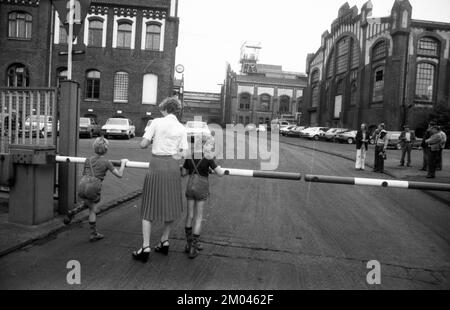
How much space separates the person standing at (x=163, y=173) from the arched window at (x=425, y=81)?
122ft

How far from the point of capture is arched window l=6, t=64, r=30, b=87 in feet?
109

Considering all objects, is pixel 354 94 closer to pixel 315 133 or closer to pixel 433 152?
pixel 315 133

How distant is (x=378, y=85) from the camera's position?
38.8 metres

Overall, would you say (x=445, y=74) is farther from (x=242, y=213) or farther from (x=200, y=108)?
(x=200, y=108)

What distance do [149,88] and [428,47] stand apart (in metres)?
26.1

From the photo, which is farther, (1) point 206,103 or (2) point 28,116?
(1) point 206,103

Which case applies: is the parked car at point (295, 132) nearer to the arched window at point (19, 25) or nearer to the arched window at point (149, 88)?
the arched window at point (149, 88)

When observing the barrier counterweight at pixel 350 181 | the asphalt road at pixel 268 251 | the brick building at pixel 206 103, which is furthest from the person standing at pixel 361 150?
the brick building at pixel 206 103

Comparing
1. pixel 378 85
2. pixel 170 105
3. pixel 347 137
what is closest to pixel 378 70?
pixel 378 85

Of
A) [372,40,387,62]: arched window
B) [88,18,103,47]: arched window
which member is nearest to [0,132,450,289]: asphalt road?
[88,18,103,47]: arched window

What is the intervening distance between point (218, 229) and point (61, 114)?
318 centimetres

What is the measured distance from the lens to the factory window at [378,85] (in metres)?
38.0

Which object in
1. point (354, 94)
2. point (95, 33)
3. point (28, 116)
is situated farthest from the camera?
point (354, 94)
